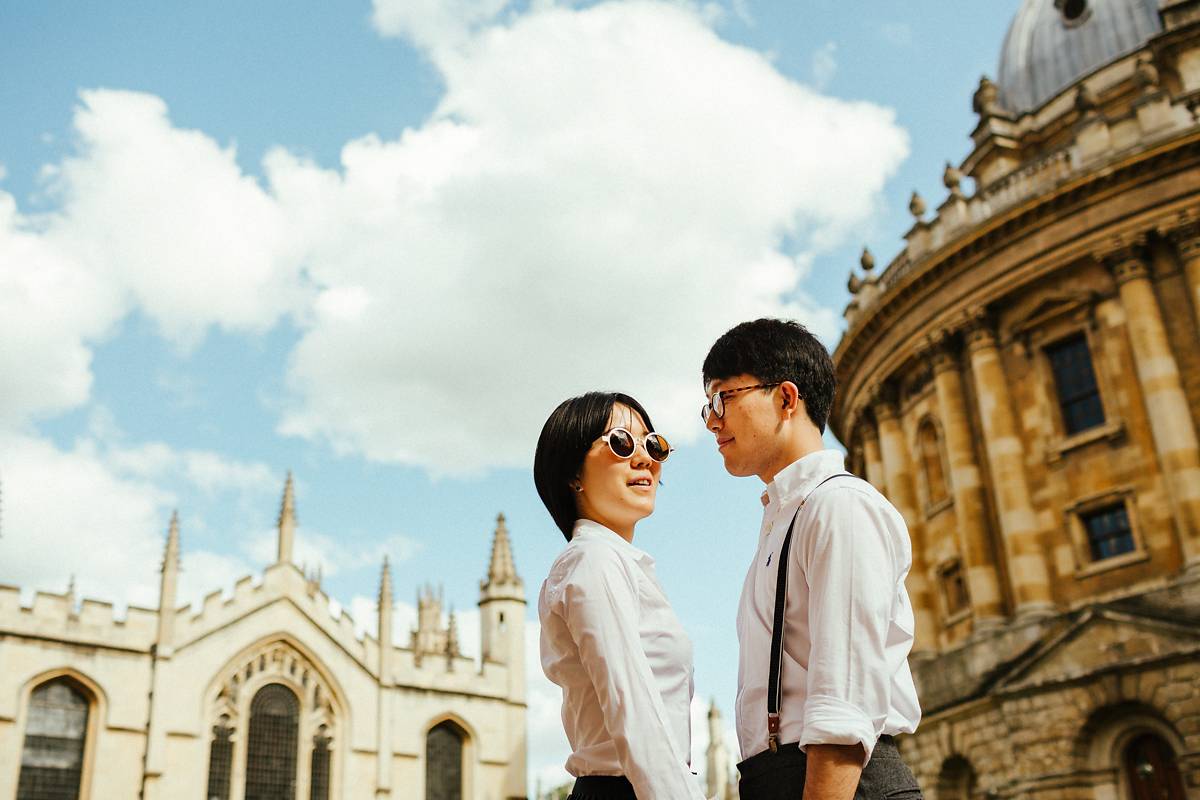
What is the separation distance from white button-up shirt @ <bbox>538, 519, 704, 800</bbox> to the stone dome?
1214 inches

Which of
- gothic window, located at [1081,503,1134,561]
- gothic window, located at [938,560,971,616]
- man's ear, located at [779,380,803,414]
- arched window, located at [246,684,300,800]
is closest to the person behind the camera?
man's ear, located at [779,380,803,414]

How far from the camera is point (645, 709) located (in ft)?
8.76

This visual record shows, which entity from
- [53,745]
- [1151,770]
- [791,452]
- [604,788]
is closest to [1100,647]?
[1151,770]

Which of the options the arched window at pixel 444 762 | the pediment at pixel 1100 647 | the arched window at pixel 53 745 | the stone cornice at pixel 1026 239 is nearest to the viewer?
the pediment at pixel 1100 647

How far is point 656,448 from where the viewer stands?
338 cm

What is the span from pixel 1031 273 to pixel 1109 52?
10.3 meters

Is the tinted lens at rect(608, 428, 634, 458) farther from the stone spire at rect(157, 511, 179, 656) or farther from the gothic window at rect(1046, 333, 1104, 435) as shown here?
the stone spire at rect(157, 511, 179, 656)

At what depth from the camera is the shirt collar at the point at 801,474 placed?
3.05 metres

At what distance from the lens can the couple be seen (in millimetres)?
2615

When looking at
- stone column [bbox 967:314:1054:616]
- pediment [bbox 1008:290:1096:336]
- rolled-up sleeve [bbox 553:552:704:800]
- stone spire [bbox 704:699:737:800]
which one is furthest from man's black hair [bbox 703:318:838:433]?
stone spire [bbox 704:699:737:800]

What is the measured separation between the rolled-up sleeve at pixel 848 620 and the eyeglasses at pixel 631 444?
2.31 feet

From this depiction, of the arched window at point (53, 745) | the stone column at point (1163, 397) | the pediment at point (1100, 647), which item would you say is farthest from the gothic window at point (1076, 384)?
the arched window at point (53, 745)

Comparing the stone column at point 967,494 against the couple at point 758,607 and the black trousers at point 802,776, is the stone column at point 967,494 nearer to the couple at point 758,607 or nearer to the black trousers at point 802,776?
the couple at point 758,607

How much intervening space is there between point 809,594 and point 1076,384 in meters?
22.7
